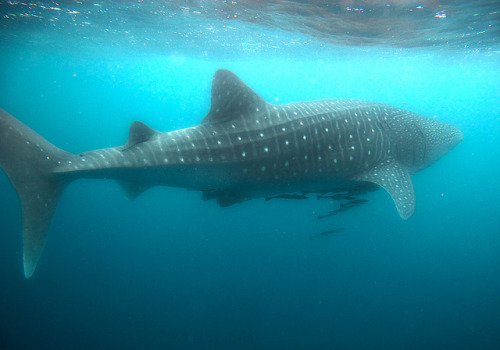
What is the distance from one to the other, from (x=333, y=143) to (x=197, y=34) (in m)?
19.4

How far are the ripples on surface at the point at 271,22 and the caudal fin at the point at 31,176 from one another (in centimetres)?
1173

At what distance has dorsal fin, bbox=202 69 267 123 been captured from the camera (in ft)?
15.3

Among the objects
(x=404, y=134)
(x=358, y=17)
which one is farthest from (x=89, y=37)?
(x=404, y=134)

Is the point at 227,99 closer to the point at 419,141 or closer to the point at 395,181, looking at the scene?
the point at 395,181

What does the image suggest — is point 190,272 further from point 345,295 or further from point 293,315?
point 345,295

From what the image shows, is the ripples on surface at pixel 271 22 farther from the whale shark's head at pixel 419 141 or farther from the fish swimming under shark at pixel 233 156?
the fish swimming under shark at pixel 233 156

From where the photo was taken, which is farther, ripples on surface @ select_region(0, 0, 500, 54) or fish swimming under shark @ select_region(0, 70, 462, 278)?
ripples on surface @ select_region(0, 0, 500, 54)

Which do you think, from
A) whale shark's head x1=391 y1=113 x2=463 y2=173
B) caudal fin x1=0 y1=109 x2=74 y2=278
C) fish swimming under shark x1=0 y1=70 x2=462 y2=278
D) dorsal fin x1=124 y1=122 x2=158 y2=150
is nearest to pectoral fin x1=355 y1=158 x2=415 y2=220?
fish swimming under shark x1=0 y1=70 x2=462 y2=278

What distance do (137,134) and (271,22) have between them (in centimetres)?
1429

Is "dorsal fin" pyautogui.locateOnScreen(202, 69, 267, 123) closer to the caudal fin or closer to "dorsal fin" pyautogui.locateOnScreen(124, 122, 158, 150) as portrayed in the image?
"dorsal fin" pyautogui.locateOnScreen(124, 122, 158, 150)

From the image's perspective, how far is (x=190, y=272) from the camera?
44.0 ft

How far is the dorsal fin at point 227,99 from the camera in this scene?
4664mm

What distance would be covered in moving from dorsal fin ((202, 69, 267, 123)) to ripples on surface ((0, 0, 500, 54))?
31.5ft

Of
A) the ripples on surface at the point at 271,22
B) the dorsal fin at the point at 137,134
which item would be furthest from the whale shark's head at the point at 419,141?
the ripples on surface at the point at 271,22
